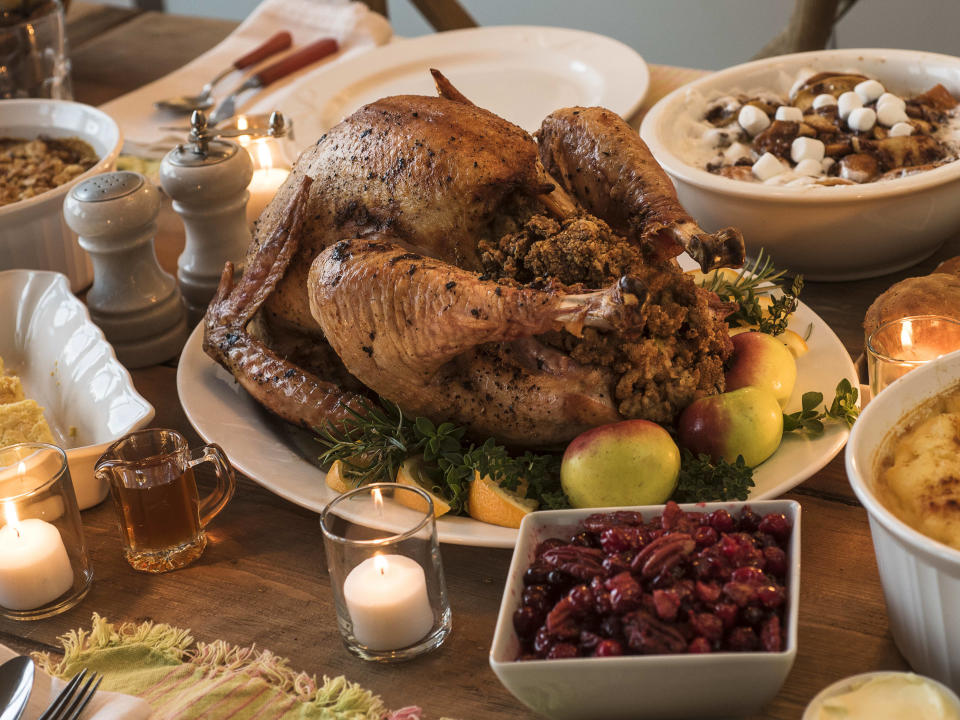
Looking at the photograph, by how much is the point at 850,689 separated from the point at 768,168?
3.65ft

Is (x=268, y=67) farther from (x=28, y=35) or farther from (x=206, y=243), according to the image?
(x=206, y=243)

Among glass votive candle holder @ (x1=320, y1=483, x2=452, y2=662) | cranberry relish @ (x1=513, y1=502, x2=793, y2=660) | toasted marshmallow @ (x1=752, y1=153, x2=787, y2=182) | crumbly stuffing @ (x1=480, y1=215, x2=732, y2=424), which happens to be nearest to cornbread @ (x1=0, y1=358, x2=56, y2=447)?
glass votive candle holder @ (x1=320, y1=483, x2=452, y2=662)

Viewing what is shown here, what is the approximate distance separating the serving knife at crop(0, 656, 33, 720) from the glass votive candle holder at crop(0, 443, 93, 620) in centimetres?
18

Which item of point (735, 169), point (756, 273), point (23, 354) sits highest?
point (735, 169)

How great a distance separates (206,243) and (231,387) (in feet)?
1.40

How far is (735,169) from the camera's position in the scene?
5.95 ft

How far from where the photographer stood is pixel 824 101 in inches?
76.6

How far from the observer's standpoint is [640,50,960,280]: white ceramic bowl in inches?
63.7

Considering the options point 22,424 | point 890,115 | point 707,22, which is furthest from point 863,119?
point 707,22

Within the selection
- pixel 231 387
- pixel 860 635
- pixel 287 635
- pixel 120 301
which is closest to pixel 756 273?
pixel 860 635

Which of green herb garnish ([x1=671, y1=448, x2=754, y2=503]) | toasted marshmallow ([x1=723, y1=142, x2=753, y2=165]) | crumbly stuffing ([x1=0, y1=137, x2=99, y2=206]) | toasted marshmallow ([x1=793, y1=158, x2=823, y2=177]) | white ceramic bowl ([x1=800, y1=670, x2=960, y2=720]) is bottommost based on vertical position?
crumbly stuffing ([x1=0, y1=137, x2=99, y2=206])

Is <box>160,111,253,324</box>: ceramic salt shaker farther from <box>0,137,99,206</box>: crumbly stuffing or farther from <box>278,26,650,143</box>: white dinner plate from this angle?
<box>278,26,650,143</box>: white dinner plate

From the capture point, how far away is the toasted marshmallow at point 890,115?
1.84 meters

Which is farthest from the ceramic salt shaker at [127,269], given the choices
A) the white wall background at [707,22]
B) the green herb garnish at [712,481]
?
the white wall background at [707,22]
